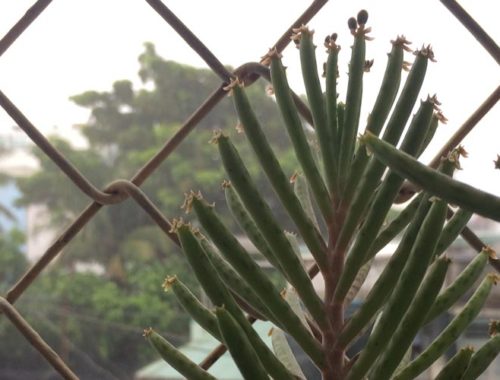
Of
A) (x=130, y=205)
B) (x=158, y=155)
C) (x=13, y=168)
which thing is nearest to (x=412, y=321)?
(x=158, y=155)

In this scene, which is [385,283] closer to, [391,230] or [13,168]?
[391,230]

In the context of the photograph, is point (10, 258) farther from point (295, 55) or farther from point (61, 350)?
point (295, 55)

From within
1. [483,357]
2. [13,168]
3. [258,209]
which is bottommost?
[483,357]

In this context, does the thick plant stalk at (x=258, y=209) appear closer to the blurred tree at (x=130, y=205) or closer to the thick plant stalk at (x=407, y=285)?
the thick plant stalk at (x=407, y=285)

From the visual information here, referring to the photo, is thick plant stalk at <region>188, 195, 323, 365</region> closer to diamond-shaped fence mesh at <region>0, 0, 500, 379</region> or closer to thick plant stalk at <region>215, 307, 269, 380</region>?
thick plant stalk at <region>215, 307, 269, 380</region>

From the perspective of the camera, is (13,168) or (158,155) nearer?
(158,155)

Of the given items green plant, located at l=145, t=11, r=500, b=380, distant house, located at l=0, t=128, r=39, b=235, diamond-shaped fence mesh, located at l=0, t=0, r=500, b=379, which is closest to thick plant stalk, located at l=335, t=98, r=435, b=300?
green plant, located at l=145, t=11, r=500, b=380

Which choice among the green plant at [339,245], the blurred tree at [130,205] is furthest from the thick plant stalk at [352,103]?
the blurred tree at [130,205]

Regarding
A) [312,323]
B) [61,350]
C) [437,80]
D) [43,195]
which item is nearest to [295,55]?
[437,80]
